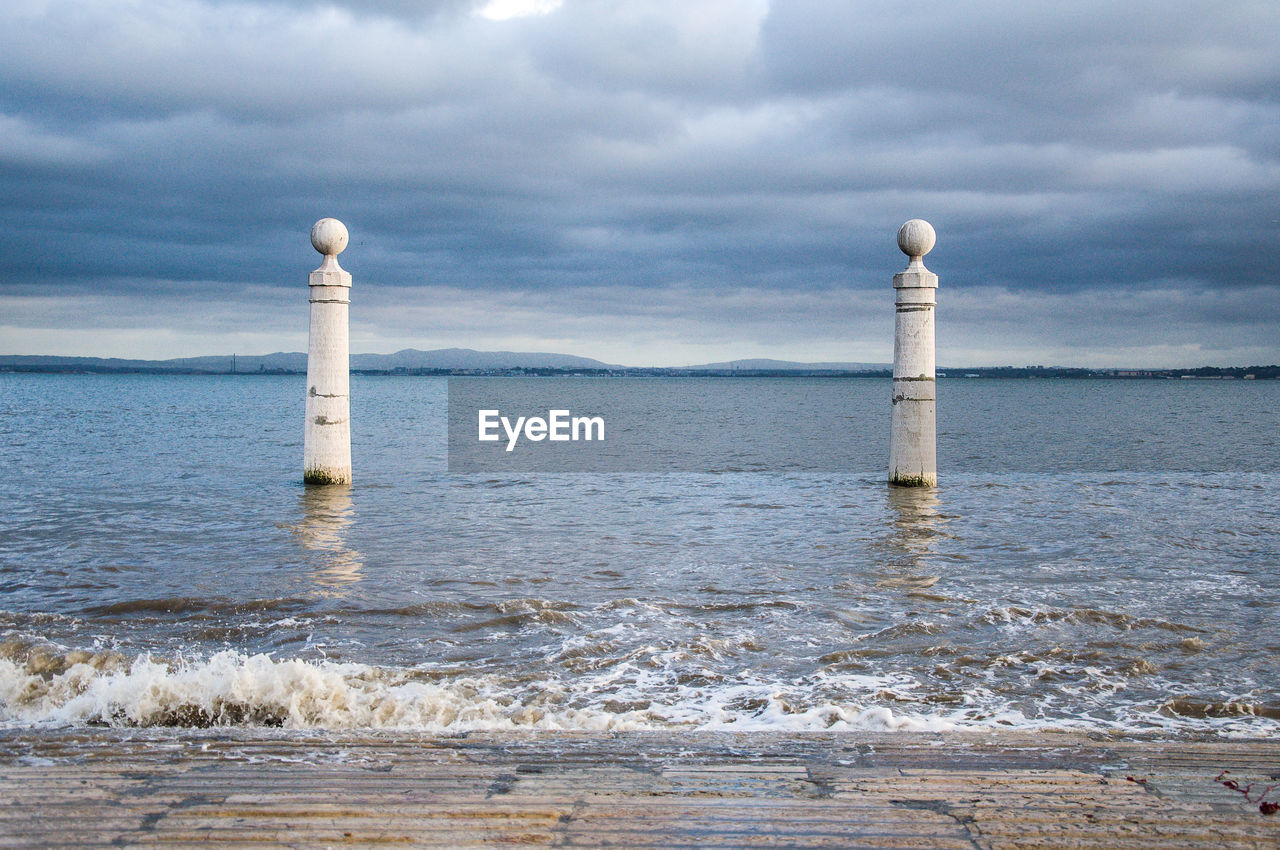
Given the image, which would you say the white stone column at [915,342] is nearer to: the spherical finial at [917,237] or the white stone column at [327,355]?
the spherical finial at [917,237]

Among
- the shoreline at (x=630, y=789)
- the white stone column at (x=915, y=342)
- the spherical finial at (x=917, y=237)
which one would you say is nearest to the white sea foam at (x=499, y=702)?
the shoreline at (x=630, y=789)

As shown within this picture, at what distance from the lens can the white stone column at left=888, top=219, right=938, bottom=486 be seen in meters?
18.4

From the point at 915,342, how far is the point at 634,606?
10161 millimetres

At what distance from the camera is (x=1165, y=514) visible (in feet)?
63.3

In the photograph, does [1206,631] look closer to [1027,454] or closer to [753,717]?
[753,717]

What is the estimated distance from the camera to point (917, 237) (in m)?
18.6

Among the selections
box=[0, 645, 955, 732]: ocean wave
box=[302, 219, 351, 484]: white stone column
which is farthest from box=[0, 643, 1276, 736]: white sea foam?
box=[302, 219, 351, 484]: white stone column

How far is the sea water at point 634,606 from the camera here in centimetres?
720

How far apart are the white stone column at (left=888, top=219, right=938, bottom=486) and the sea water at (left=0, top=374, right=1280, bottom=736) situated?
1.55 m

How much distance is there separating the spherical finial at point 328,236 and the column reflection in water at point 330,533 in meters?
4.87
